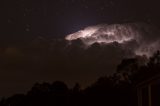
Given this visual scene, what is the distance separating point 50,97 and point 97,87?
5447 mm

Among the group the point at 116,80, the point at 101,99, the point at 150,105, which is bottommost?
the point at 150,105

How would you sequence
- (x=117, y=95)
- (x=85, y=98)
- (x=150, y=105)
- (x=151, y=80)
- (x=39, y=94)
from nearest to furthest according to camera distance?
1. (x=151, y=80)
2. (x=150, y=105)
3. (x=117, y=95)
4. (x=85, y=98)
5. (x=39, y=94)

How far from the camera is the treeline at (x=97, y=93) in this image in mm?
34531

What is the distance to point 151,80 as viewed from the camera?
15367 mm

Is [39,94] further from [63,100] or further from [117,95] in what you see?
[117,95]

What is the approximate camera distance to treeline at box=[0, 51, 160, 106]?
113 ft

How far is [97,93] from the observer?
3672 cm


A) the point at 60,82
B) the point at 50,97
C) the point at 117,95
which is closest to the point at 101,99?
the point at 117,95

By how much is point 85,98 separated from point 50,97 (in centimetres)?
476

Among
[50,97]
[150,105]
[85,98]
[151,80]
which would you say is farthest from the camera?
[50,97]

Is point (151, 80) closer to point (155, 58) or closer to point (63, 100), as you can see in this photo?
point (63, 100)

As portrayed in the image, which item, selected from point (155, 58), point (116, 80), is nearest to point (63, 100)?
point (116, 80)

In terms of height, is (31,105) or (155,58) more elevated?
(155,58)

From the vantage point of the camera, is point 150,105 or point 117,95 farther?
point 117,95
